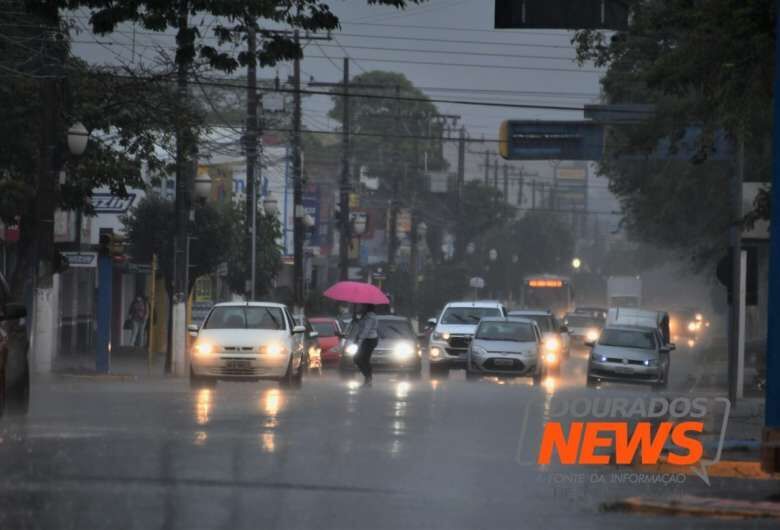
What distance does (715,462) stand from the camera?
16578mm

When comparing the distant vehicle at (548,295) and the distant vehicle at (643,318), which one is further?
the distant vehicle at (548,295)

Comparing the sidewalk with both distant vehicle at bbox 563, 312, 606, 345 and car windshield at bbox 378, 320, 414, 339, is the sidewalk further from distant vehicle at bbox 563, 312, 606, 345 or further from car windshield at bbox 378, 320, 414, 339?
distant vehicle at bbox 563, 312, 606, 345

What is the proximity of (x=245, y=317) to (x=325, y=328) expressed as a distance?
57.6 ft

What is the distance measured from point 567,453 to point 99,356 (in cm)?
1972

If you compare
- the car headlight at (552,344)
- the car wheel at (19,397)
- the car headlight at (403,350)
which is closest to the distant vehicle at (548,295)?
the car headlight at (552,344)

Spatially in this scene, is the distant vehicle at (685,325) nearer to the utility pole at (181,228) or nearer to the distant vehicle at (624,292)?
the distant vehicle at (624,292)

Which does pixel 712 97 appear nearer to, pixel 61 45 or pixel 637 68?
pixel 61 45

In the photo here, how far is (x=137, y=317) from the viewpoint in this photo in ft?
165

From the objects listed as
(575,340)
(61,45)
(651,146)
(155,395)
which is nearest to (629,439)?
(155,395)


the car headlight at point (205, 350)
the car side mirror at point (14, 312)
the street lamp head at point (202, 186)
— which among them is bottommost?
the car headlight at point (205, 350)

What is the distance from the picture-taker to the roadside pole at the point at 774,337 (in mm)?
14945

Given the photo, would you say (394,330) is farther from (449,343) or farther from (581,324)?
(581,324)

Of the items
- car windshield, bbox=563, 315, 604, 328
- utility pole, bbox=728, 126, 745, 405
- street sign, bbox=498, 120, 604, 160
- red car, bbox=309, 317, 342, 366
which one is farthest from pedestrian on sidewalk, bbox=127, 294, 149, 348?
utility pole, bbox=728, 126, 745, 405

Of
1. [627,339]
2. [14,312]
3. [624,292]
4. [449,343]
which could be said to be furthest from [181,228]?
[624,292]
